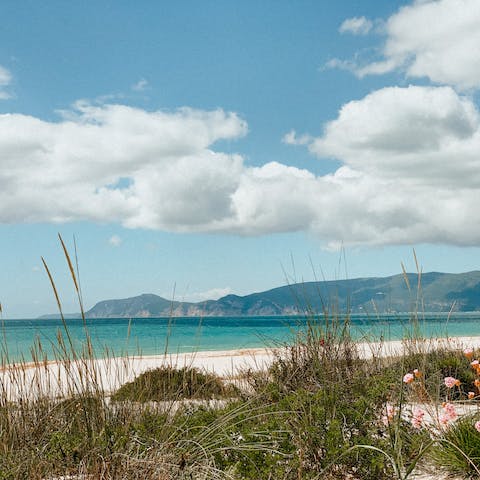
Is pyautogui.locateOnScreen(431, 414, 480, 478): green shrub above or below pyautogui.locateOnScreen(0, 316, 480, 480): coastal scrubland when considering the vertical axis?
below

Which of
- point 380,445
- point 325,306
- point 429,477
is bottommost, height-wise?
point 429,477

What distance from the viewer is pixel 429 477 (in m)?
3.86

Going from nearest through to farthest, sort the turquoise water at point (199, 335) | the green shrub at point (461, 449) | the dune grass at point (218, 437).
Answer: the dune grass at point (218, 437) < the green shrub at point (461, 449) < the turquoise water at point (199, 335)

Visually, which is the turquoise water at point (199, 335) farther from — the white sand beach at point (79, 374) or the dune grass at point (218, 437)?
the dune grass at point (218, 437)

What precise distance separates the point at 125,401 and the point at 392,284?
4.18m

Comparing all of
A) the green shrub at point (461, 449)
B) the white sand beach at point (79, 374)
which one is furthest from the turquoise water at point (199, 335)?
the green shrub at point (461, 449)

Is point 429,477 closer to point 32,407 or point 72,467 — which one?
point 72,467

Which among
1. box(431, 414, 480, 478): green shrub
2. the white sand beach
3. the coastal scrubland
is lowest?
box(431, 414, 480, 478): green shrub

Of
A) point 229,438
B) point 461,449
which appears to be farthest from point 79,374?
point 461,449

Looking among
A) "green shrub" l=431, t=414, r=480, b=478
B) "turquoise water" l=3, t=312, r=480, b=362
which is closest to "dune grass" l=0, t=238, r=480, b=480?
"green shrub" l=431, t=414, r=480, b=478

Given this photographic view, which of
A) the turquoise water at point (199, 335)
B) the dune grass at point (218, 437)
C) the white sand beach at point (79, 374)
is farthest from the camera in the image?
the turquoise water at point (199, 335)

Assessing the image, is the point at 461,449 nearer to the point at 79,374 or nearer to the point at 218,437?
the point at 218,437

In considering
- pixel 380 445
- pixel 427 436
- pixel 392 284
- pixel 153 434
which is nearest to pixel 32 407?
pixel 153 434

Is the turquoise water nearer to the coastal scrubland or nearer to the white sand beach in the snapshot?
the white sand beach
